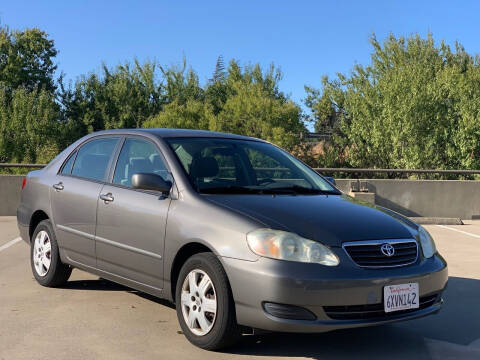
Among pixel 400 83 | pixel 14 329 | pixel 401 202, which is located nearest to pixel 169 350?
pixel 14 329

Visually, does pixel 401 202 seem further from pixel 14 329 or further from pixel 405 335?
pixel 14 329

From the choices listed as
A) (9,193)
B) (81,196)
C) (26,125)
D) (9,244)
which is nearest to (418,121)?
(9,193)

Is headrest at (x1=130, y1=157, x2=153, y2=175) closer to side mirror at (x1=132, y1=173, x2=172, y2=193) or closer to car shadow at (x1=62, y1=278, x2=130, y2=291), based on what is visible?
side mirror at (x1=132, y1=173, x2=172, y2=193)

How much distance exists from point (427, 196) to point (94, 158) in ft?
34.1

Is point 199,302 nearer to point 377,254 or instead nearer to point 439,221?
point 377,254

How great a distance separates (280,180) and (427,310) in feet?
5.15

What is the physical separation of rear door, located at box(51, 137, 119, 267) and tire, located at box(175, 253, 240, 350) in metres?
1.32

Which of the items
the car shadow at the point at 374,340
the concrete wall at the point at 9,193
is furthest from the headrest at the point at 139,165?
the concrete wall at the point at 9,193

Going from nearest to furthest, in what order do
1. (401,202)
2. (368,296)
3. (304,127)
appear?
(368,296), (401,202), (304,127)

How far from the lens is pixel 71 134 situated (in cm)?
4453

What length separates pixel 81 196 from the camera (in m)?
5.57

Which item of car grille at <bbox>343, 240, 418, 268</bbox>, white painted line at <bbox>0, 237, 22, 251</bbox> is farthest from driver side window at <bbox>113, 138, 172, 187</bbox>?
white painted line at <bbox>0, 237, 22, 251</bbox>

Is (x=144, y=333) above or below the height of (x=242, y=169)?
below

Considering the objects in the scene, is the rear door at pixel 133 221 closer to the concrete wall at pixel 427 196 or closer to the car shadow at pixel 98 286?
the car shadow at pixel 98 286
